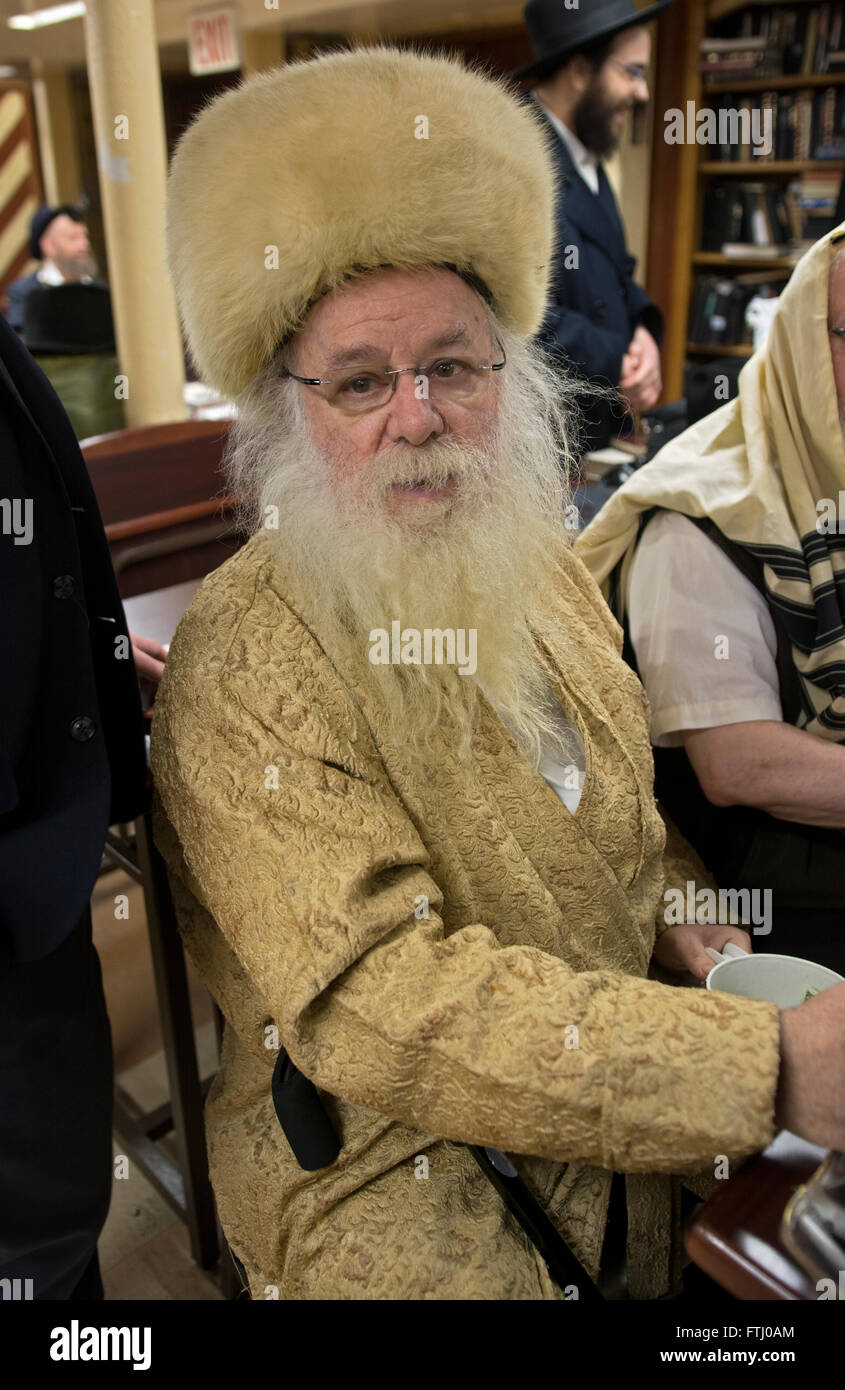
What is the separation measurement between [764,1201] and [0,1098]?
2.79 feet

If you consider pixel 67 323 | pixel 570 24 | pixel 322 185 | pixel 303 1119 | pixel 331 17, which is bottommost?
pixel 303 1119

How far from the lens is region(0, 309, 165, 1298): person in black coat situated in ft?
3.27

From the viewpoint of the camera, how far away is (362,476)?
1.21m

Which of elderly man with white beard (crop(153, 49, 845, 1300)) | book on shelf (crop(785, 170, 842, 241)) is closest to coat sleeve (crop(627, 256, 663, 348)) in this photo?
elderly man with white beard (crop(153, 49, 845, 1300))

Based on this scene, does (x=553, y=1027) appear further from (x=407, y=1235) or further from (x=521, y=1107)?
(x=407, y=1235)

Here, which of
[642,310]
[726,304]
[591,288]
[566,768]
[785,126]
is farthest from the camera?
[726,304]

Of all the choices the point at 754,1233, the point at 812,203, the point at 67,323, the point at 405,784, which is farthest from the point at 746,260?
the point at 754,1233

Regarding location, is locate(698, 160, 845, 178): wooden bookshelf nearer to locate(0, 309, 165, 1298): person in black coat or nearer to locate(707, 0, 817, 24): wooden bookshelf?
locate(707, 0, 817, 24): wooden bookshelf

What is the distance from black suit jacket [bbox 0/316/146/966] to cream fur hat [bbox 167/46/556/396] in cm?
25

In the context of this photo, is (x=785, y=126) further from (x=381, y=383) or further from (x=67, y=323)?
(x=381, y=383)

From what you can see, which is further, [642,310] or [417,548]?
[642,310]

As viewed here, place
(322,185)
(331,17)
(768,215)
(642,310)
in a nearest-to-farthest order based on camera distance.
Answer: (322,185)
(642,310)
(768,215)
(331,17)

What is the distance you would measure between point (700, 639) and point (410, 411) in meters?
0.66

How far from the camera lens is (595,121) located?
125 inches
